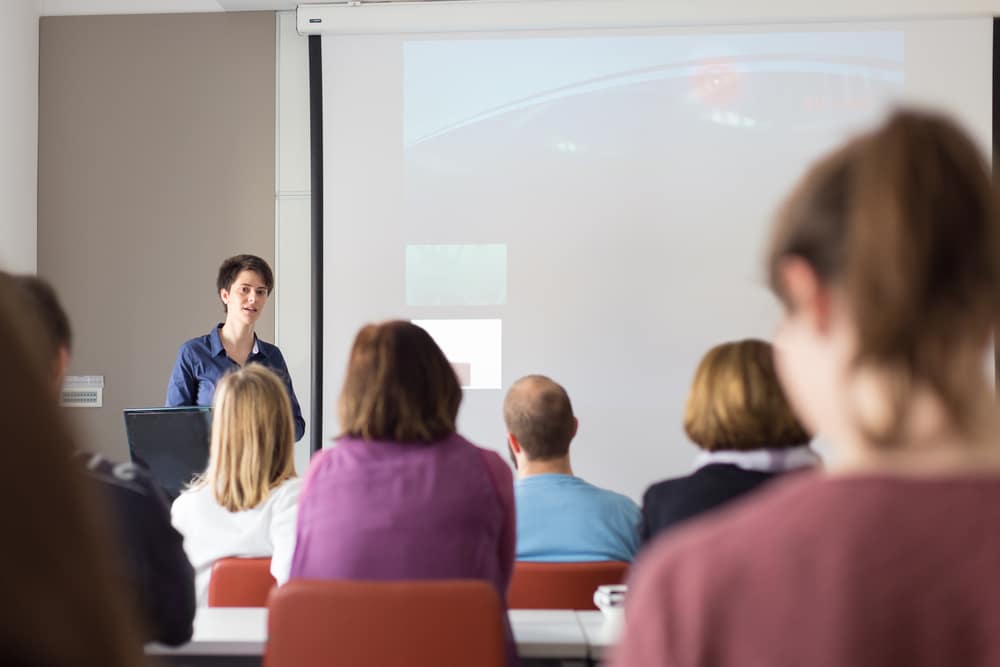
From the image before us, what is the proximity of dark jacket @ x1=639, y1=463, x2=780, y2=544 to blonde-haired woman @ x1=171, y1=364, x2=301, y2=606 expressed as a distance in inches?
35.4

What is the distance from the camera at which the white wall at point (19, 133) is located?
4.84 meters

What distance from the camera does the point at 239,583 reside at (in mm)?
2344

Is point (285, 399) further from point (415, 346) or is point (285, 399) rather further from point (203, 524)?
point (415, 346)

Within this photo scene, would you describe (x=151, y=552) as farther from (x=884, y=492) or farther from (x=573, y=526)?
(x=884, y=492)

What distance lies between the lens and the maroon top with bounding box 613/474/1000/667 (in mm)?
603

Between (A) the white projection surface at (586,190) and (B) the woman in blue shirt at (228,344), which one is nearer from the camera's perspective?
(B) the woman in blue shirt at (228,344)

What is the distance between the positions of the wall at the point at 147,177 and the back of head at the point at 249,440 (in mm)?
2428

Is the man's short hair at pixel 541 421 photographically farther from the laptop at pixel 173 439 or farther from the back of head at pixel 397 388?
the laptop at pixel 173 439

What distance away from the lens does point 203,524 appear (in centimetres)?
248

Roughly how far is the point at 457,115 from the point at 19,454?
4.62m

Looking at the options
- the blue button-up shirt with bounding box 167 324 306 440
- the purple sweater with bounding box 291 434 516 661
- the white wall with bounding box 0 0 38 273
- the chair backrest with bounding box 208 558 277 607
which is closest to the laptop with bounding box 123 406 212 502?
the chair backrest with bounding box 208 558 277 607

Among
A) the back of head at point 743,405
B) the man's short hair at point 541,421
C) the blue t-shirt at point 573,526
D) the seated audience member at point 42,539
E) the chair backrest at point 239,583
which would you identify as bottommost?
the chair backrest at point 239,583

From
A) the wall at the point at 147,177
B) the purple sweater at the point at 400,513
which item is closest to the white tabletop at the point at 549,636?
the purple sweater at the point at 400,513

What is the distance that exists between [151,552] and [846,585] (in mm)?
1349
